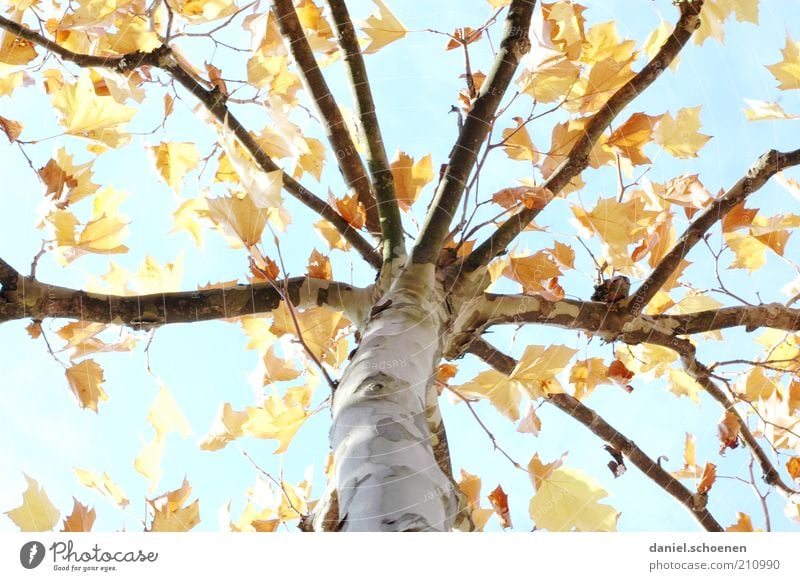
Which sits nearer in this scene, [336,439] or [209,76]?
[336,439]

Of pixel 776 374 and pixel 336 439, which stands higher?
pixel 776 374

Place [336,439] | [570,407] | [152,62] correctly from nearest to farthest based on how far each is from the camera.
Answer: [336,439], [152,62], [570,407]

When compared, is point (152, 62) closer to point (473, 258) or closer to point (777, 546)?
point (473, 258)

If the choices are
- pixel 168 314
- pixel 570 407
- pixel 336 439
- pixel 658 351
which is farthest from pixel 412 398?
pixel 658 351

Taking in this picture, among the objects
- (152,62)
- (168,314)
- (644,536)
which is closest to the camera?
(644,536)

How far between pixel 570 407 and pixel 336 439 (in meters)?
0.64

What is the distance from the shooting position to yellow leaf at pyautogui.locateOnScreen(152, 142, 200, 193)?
1.01 metres

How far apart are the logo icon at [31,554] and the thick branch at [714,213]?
75cm

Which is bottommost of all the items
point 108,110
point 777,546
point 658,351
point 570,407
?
point 777,546

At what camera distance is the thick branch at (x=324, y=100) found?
36.4 inches

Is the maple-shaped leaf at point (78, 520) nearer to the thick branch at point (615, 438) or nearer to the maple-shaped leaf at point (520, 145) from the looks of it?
the thick branch at point (615, 438)

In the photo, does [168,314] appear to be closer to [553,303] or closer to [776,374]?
[553,303]

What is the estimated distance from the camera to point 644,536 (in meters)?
0.60

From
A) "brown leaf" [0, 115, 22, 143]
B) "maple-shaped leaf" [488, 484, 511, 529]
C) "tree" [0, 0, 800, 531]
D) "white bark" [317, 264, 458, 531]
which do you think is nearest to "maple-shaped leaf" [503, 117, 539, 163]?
"tree" [0, 0, 800, 531]
